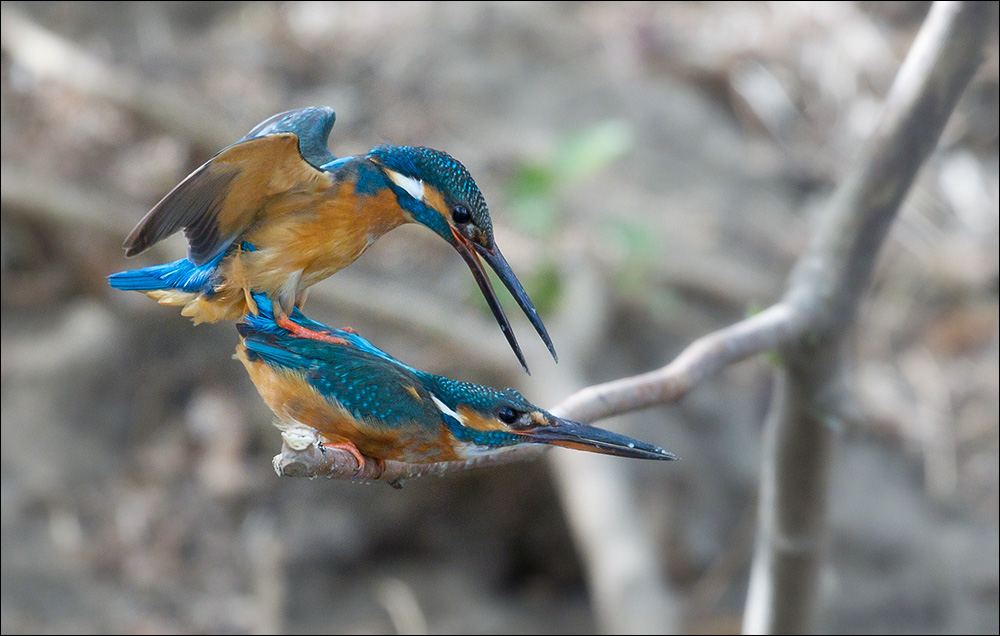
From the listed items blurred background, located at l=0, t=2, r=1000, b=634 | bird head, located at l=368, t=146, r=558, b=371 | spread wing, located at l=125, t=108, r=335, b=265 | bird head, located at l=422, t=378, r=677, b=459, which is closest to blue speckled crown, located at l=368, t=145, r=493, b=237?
bird head, located at l=368, t=146, r=558, b=371

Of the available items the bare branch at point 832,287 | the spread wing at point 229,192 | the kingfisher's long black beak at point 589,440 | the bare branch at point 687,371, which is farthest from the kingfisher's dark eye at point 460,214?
the bare branch at point 832,287

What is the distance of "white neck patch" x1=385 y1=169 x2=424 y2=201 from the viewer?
3.95ft

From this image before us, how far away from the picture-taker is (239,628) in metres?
4.32

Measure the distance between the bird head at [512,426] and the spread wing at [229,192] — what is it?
0.35 m

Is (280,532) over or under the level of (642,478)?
under

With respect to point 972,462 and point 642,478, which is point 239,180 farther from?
point 972,462

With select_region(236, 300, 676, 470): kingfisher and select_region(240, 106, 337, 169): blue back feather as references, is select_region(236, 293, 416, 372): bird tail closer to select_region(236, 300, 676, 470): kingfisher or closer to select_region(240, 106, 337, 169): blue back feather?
select_region(236, 300, 676, 470): kingfisher

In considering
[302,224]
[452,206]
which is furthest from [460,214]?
[302,224]

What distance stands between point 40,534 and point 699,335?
3.68 metres

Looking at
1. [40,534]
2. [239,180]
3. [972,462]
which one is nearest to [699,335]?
[972,462]

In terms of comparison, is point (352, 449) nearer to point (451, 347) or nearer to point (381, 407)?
point (381, 407)

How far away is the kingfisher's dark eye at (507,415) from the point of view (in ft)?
4.09

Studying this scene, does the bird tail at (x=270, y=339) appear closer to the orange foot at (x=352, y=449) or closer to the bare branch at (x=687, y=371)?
the orange foot at (x=352, y=449)

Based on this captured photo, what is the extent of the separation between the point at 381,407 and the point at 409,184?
0.99ft
